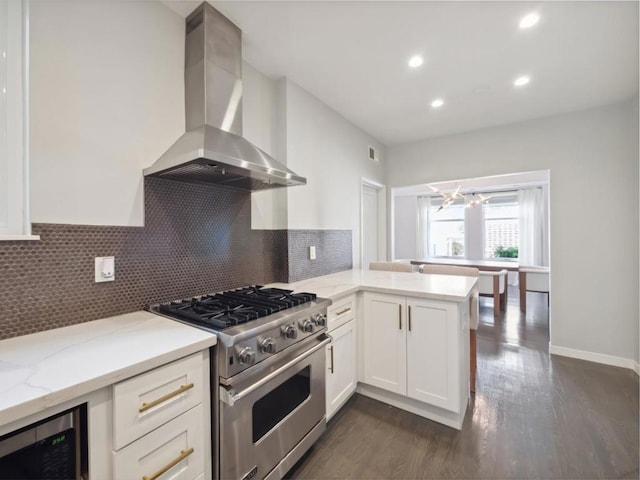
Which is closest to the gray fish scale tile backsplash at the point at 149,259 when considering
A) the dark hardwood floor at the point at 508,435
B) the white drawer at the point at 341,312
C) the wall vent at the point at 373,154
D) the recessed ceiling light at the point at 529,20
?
the white drawer at the point at 341,312

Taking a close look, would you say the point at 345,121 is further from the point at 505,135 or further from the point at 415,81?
the point at 505,135

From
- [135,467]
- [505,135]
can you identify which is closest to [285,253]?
[135,467]

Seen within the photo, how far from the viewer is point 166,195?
1.61 m

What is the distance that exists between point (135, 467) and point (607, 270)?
4.04 meters

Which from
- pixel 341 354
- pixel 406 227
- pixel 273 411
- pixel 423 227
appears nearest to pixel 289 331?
pixel 273 411

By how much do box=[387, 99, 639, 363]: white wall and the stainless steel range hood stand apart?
3.03 metres

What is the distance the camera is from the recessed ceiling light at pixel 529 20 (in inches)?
66.6

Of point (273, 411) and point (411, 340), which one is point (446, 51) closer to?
point (411, 340)

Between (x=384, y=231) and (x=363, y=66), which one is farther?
(x=384, y=231)

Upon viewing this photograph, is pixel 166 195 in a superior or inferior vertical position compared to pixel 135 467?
superior

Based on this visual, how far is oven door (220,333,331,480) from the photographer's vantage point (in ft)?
3.77

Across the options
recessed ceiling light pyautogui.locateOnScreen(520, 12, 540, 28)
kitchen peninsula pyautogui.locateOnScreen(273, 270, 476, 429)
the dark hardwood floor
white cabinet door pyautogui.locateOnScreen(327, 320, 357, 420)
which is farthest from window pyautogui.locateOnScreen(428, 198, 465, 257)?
white cabinet door pyautogui.locateOnScreen(327, 320, 357, 420)

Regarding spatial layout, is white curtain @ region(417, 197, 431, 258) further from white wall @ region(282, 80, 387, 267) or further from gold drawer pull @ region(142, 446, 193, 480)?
gold drawer pull @ region(142, 446, 193, 480)

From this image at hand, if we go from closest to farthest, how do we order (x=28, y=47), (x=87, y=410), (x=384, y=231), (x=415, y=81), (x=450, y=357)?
(x=87, y=410)
(x=28, y=47)
(x=450, y=357)
(x=415, y=81)
(x=384, y=231)
